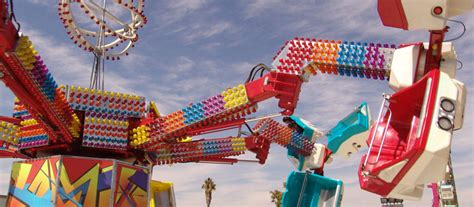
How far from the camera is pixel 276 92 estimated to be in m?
9.53

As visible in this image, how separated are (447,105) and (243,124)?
697 centimetres

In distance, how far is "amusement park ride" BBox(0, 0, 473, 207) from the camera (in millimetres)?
5676

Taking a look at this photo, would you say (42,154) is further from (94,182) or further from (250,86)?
(250,86)

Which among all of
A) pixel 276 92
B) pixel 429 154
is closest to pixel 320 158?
pixel 276 92

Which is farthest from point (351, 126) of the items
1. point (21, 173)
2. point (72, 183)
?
point (21, 173)

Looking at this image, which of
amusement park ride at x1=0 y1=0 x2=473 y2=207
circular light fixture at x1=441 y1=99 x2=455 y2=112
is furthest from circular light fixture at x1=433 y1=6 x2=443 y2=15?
circular light fixture at x1=441 y1=99 x2=455 y2=112

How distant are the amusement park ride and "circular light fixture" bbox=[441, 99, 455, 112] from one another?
11 millimetres

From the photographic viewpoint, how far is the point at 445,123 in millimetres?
5332

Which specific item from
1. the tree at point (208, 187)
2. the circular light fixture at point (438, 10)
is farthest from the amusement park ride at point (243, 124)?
the tree at point (208, 187)

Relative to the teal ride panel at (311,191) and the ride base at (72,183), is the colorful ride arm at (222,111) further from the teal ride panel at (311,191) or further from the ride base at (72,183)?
the teal ride panel at (311,191)

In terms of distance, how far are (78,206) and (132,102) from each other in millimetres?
3045

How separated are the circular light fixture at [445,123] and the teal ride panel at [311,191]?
8073 mm

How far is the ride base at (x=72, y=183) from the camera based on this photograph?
11.4 metres

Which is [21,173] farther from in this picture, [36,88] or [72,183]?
[36,88]
